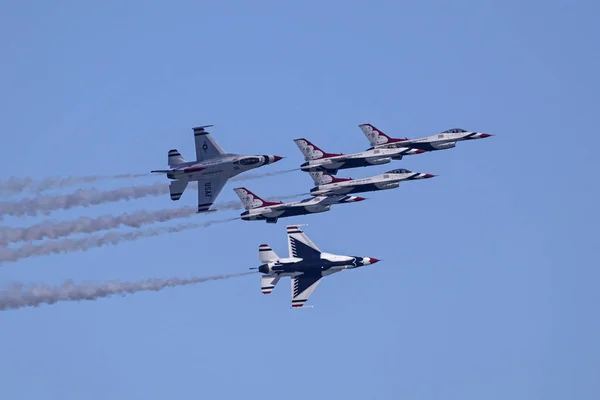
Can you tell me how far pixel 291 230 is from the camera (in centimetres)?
10700

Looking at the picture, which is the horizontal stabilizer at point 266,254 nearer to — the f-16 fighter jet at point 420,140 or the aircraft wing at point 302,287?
the aircraft wing at point 302,287

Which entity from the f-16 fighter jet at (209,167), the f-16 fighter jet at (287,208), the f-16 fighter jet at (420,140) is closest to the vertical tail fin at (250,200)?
the f-16 fighter jet at (287,208)

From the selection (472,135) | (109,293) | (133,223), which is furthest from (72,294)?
(472,135)

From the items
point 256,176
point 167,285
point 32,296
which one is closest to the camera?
point 32,296

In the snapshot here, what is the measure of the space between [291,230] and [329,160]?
6.85 metres

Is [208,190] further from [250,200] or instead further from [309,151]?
[309,151]

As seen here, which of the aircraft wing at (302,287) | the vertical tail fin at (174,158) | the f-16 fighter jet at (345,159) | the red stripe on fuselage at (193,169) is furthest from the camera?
the f-16 fighter jet at (345,159)

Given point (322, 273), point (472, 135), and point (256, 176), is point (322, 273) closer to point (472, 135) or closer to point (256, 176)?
point (256, 176)

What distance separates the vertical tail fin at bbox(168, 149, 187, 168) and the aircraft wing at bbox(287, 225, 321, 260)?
1161 cm

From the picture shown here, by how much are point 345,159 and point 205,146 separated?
456 inches

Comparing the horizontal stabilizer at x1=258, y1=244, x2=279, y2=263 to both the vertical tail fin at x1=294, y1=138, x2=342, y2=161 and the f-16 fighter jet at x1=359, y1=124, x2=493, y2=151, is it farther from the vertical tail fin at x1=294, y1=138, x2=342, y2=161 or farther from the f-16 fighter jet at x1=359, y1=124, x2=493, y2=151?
the f-16 fighter jet at x1=359, y1=124, x2=493, y2=151

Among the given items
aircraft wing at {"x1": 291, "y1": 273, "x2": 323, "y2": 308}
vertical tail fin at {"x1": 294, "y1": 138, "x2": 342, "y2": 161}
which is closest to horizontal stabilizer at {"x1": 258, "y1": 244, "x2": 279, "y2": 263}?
aircraft wing at {"x1": 291, "y1": 273, "x2": 323, "y2": 308}

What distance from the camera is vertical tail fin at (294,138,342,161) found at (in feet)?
349

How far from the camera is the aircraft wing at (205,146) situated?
336ft
